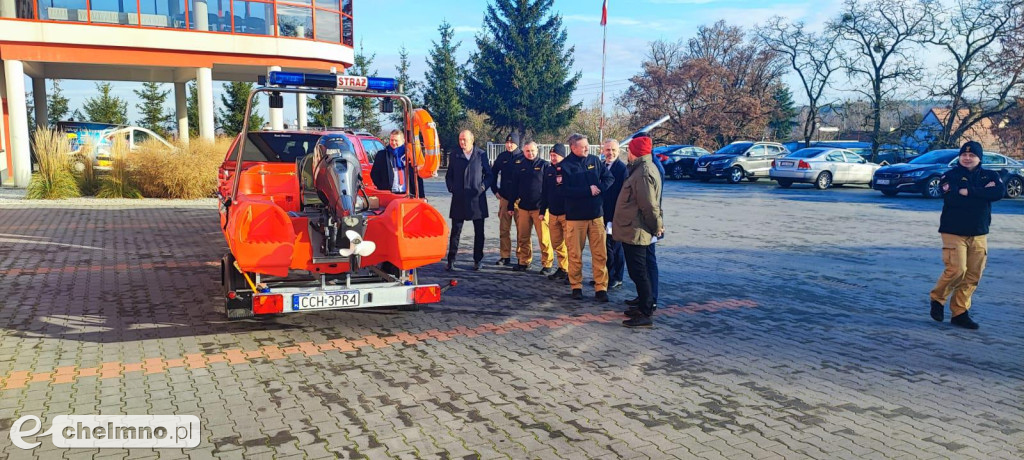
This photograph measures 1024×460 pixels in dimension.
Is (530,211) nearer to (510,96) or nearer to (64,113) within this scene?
(510,96)

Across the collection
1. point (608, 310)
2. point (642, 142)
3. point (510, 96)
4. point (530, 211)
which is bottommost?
point (608, 310)

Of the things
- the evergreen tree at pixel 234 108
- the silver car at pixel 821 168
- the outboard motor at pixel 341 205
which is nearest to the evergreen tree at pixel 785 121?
the silver car at pixel 821 168

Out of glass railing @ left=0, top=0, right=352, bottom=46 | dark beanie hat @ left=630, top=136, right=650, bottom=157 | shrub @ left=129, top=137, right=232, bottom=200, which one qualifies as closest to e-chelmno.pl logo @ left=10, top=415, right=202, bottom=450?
dark beanie hat @ left=630, top=136, right=650, bottom=157

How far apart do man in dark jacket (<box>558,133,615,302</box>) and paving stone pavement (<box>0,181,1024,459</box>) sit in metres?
0.33

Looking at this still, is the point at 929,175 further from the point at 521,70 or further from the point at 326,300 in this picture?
the point at 521,70

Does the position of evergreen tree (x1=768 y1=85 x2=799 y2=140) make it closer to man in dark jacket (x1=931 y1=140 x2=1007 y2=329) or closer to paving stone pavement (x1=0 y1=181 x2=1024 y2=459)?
paving stone pavement (x1=0 y1=181 x2=1024 y2=459)

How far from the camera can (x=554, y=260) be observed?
10.4 meters

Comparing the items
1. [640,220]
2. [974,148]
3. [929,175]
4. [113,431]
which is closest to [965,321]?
[974,148]

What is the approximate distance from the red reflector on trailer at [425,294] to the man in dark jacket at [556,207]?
7.86 feet

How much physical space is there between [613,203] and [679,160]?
2345 cm

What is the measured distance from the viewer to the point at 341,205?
588 centimetres

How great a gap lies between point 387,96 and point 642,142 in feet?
8.07

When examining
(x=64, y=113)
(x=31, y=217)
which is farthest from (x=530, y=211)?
(x=64, y=113)

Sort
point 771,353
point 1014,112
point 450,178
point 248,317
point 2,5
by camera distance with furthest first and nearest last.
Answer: point 1014,112, point 2,5, point 450,178, point 248,317, point 771,353
